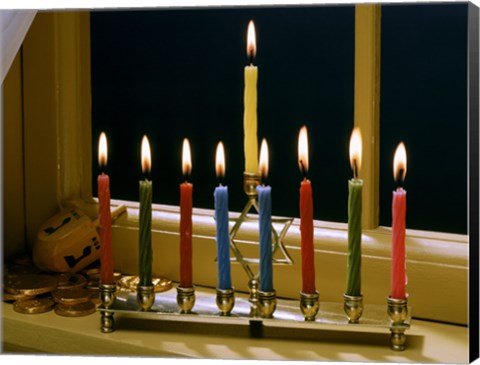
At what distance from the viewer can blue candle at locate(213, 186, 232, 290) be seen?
0.80m

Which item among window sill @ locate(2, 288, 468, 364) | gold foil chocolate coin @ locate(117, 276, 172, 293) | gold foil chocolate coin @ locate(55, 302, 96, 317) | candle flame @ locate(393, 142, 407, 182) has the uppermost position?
candle flame @ locate(393, 142, 407, 182)

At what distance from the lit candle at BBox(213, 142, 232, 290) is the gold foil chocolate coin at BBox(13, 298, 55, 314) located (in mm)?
225

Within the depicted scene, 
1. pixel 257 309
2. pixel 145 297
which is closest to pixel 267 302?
pixel 257 309

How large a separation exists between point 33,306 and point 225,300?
238 millimetres

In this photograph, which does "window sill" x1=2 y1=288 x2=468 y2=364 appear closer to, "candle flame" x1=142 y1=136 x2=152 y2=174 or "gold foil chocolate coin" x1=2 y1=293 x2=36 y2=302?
"gold foil chocolate coin" x1=2 y1=293 x2=36 y2=302

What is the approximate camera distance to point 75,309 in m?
0.90

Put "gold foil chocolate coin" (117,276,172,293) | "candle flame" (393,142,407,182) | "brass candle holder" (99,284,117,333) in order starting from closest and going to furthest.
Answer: "candle flame" (393,142,407,182), "brass candle holder" (99,284,117,333), "gold foil chocolate coin" (117,276,172,293)

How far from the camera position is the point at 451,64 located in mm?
869

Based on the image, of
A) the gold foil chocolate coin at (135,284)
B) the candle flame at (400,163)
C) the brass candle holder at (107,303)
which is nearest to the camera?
the candle flame at (400,163)

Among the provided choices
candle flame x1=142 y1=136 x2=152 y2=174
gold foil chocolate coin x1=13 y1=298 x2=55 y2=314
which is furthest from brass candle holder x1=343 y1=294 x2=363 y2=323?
gold foil chocolate coin x1=13 y1=298 x2=55 y2=314

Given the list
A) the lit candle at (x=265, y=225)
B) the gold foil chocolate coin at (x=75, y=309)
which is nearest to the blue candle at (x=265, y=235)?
the lit candle at (x=265, y=225)

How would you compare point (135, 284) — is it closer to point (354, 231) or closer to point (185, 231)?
point (185, 231)

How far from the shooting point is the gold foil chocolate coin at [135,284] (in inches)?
37.5

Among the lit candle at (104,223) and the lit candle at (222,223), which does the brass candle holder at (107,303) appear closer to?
the lit candle at (104,223)
